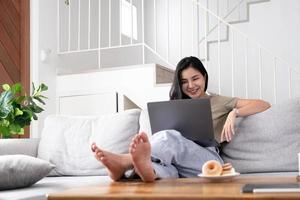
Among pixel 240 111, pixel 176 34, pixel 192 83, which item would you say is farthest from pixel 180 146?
pixel 176 34

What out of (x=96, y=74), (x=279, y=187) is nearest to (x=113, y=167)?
(x=279, y=187)

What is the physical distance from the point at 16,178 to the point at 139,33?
4.05 m

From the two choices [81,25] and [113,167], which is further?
[81,25]

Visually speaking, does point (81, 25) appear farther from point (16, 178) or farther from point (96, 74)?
point (16, 178)

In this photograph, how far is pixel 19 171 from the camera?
161cm

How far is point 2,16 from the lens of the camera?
3.83 m

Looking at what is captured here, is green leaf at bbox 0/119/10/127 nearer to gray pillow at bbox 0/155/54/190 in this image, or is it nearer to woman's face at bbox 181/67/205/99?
gray pillow at bbox 0/155/54/190

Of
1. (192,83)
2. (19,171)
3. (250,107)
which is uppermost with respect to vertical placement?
(192,83)

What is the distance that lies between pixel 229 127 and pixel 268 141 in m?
0.23

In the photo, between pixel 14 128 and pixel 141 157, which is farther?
pixel 14 128

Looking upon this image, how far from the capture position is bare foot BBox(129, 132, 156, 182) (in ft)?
4.66

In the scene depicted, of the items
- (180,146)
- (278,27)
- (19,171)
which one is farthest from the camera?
(278,27)

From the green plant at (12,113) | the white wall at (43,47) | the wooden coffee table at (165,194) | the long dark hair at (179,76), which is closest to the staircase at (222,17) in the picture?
the white wall at (43,47)

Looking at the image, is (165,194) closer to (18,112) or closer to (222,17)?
(18,112)
